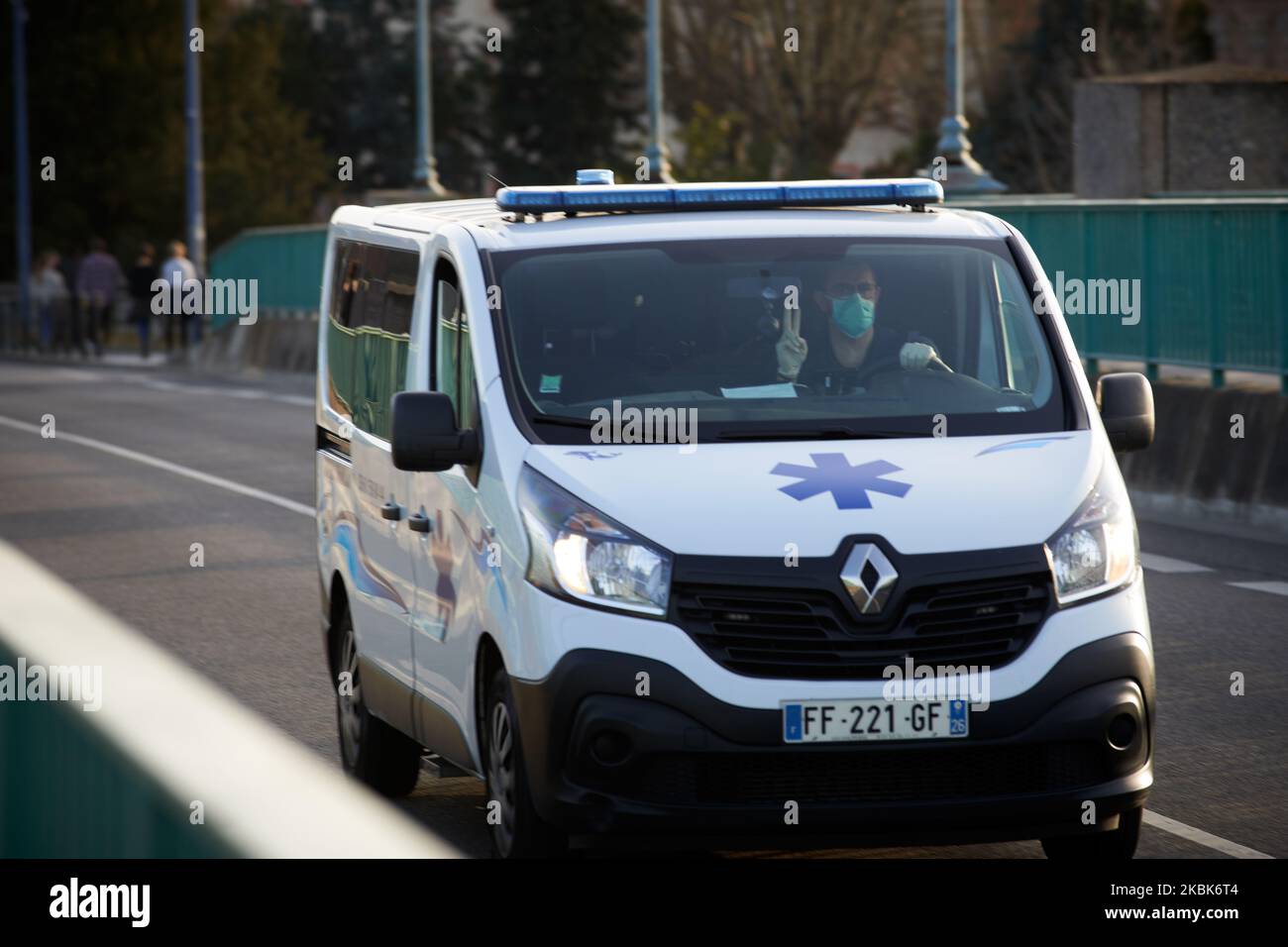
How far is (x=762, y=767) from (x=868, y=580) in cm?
48

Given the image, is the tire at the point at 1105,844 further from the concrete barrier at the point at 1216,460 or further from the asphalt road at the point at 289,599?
the concrete barrier at the point at 1216,460

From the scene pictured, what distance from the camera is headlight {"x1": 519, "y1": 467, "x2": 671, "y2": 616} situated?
20.3 feet

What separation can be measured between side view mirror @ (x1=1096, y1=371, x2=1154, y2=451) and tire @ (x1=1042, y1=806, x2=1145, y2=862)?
41.0 inches

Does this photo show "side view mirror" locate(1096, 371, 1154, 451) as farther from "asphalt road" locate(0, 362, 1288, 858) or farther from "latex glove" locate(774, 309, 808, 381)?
"asphalt road" locate(0, 362, 1288, 858)

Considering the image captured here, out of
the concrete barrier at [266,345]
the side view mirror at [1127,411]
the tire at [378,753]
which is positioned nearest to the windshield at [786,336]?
the side view mirror at [1127,411]

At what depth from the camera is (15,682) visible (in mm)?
3314

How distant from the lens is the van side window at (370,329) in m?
7.71

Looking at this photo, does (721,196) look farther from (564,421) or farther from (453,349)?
(564,421)

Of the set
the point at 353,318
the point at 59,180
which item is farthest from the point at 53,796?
the point at 59,180

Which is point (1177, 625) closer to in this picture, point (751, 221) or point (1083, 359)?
point (751, 221)

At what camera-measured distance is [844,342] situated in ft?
23.1

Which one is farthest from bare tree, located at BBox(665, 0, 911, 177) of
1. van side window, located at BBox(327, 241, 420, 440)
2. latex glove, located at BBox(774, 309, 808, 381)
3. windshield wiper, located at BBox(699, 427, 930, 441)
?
windshield wiper, located at BBox(699, 427, 930, 441)

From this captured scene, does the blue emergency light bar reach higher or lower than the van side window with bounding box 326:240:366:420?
higher

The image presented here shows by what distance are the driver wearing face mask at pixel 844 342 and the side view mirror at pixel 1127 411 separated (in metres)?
0.46
